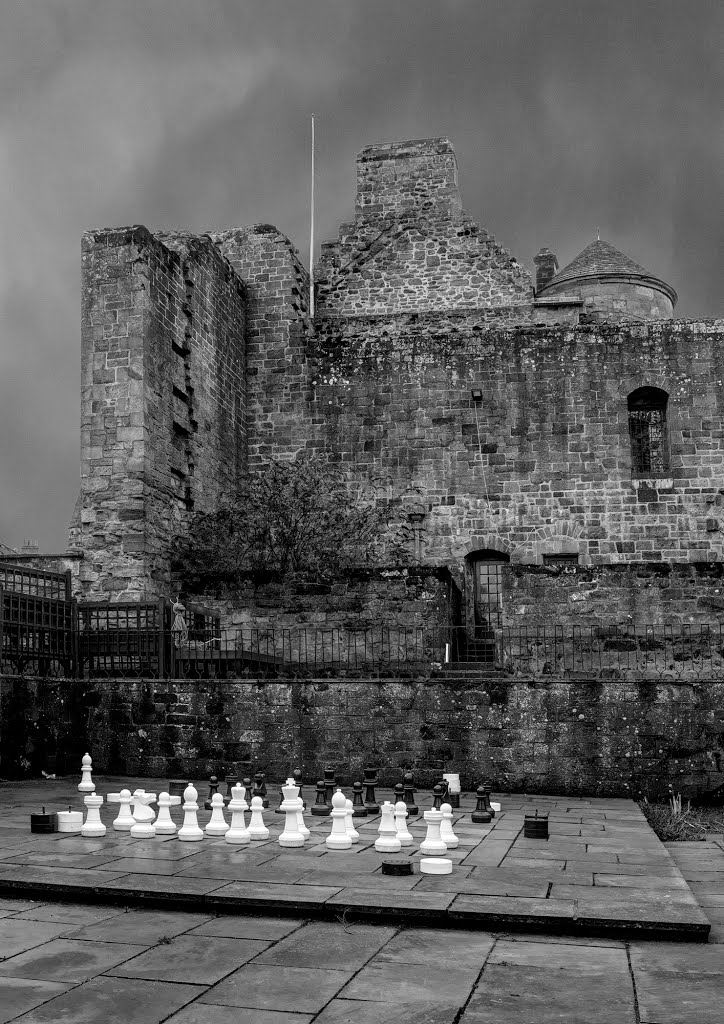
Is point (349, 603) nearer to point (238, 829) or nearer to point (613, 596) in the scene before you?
point (613, 596)

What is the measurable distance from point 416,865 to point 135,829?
6.97ft

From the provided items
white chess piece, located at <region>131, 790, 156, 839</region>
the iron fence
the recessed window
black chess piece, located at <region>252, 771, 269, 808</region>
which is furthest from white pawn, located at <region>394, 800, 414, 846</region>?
the recessed window

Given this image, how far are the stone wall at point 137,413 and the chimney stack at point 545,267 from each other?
41.8 feet

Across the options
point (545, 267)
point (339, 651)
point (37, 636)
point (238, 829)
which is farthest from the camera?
point (545, 267)

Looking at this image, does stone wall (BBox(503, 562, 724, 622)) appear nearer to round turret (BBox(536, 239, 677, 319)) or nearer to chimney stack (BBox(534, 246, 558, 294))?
round turret (BBox(536, 239, 677, 319))

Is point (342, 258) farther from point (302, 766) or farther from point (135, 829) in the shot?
point (135, 829)

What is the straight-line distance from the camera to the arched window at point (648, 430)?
21.0m

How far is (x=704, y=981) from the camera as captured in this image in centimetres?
441

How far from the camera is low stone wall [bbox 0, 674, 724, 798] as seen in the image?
37.8 feet

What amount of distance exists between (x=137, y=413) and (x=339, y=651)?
5.79m

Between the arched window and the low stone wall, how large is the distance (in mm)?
9928

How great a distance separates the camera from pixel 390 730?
1206cm

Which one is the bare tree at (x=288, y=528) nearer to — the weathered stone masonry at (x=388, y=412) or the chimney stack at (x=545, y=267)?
the weathered stone masonry at (x=388, y=412)

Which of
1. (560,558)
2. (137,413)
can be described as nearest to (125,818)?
(137,413)
